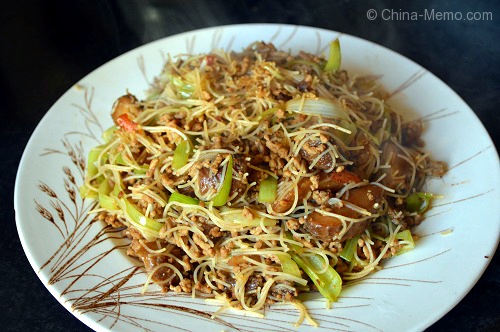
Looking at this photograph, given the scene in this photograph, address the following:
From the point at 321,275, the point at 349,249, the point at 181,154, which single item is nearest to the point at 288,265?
the point at 321,275

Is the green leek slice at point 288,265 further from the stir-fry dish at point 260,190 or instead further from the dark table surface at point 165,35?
the dark table surface at point 165,35

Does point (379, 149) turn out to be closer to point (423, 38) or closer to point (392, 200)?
point (392, 200)

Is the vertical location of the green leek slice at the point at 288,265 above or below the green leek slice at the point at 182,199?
below

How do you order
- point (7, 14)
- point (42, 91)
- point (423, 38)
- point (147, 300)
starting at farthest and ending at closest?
point (7, 14) → point (423, 38) → point (42, 91) → point (147, 300)

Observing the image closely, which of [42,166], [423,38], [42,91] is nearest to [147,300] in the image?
[42,166]

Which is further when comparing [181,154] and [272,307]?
[181,154]

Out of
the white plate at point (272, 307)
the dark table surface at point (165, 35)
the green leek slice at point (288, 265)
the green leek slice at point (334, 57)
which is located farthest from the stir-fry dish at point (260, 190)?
the dark table surface at point (165, 35)

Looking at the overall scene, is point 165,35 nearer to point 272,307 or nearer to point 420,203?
point 420,203
